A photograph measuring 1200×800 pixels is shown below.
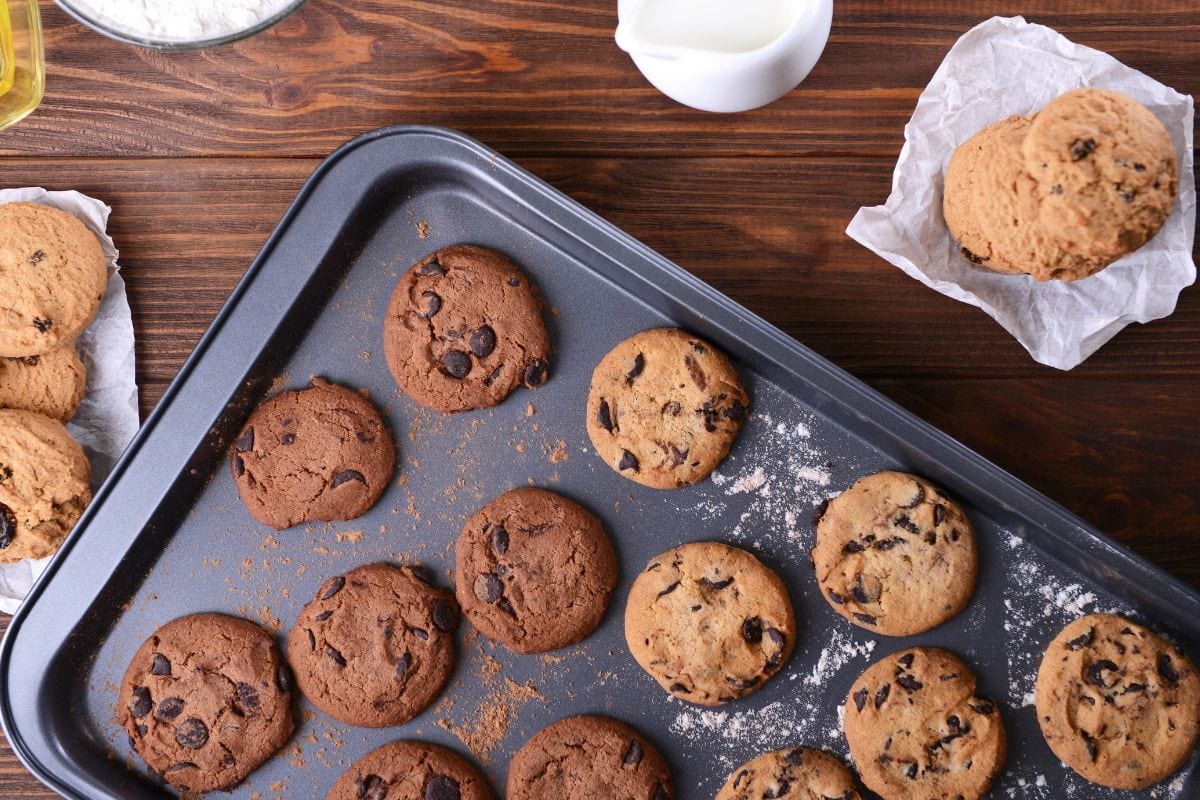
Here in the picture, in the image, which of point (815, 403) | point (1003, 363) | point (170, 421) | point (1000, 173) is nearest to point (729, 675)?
point (815, 403)

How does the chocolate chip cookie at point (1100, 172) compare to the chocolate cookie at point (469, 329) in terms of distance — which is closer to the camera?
the chocolate chip cookie at point (1100, 172)

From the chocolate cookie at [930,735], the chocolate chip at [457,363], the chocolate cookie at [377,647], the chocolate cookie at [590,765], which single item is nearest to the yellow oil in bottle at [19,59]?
the chocolate chip at [457,363]

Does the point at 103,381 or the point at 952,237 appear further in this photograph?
the point at 103,381

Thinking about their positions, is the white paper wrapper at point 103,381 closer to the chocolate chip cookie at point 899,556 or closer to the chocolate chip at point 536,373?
the chocolate chip at point 536,373

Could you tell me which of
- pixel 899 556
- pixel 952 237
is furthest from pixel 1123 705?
pixel 952 237

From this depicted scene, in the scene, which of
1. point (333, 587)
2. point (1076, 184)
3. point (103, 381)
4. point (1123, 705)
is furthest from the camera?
point (103, 381)

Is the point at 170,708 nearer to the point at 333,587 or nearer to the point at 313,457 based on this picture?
the point at 333,587
